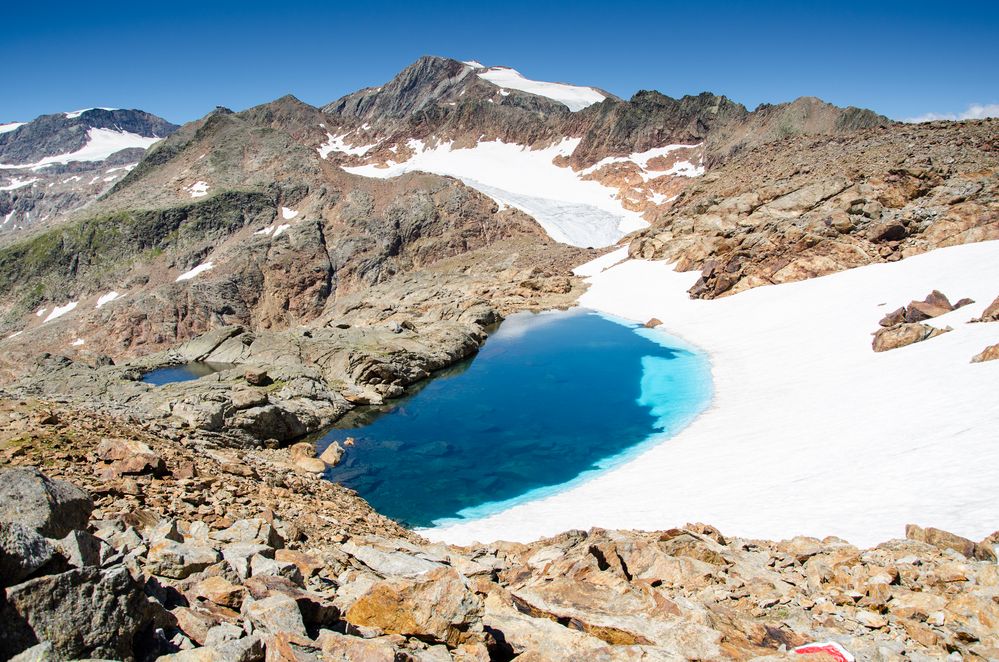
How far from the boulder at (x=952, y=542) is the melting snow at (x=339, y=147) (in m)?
146

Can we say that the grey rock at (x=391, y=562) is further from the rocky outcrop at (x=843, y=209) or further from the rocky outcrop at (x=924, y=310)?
the rocky outcrop at (x=843, y=209)

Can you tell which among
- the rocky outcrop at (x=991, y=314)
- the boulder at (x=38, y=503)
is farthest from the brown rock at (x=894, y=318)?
the boulder at (x=38, y=503)

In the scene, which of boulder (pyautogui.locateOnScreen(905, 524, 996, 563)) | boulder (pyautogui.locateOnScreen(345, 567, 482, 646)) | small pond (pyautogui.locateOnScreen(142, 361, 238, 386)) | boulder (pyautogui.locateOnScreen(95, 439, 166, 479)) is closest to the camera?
boulder (pyautogui.locateOnScreen(345, 567, 482, 646))

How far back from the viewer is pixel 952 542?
32.5 ft

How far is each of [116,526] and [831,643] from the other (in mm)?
10450

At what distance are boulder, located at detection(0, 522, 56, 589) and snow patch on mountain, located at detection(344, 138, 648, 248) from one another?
87464 millimetres

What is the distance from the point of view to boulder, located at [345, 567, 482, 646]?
258 inches

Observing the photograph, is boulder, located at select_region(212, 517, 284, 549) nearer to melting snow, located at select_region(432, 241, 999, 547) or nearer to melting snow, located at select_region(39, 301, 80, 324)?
melting snow, located at select_region(432, 241, 999, 547)

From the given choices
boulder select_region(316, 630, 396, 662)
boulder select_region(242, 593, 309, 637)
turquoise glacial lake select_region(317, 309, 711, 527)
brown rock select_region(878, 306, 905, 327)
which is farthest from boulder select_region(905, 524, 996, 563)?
brown rock select_region(878, 306, 905, 327)

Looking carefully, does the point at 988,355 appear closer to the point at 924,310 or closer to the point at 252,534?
the point at 924,310

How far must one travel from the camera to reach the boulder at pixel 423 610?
6562 millimetres

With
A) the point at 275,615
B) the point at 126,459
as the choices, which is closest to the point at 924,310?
the point at 275,615

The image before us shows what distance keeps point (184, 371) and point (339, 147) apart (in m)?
120

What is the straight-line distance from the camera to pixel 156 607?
18.1 feet
